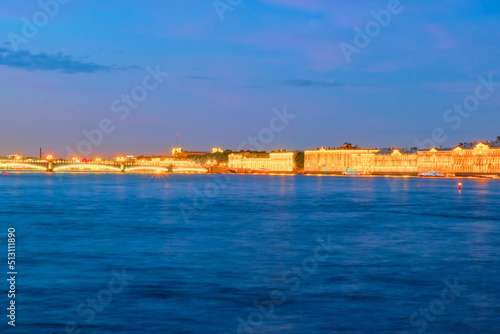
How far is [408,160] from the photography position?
140625 mm

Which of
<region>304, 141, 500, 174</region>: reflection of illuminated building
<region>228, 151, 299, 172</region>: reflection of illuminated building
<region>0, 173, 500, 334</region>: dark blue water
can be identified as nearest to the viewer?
<region>0, 173, 500, 334</region>: dark blue water

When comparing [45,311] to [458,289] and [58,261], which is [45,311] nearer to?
[58,261]

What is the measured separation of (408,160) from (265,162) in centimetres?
4797

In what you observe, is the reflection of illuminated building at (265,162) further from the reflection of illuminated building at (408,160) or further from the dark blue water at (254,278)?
the dark blue water at (254,278)

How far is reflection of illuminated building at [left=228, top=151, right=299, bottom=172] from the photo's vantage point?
17188 cm

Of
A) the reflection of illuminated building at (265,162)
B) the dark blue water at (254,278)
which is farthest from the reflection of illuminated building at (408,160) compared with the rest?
the dark blue water at (254,278)

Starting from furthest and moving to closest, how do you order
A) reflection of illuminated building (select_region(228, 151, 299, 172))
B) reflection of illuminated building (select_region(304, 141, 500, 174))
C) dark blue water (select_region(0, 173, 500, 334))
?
reflection of illuminated building (select_region(228, 151, 299, 172)) → reflection of illuminated building (select_region(304, 141, 500, 174)) → dark blue water (select_region(0, 173, 500, 334))

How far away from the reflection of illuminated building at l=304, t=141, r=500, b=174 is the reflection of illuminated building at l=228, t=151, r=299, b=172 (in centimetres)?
666

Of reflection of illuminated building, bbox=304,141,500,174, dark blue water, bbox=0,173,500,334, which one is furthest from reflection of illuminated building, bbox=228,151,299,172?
dark blue water, bbox=0,173,500,334

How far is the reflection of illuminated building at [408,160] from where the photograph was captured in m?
124

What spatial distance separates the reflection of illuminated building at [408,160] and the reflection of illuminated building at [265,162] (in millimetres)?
6658

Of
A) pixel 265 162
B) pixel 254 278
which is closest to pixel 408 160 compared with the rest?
pixel 265 162

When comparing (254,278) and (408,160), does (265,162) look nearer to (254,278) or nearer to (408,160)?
(408,160)

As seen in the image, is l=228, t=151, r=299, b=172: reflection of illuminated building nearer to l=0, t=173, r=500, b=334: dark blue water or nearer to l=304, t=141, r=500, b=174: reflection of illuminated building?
l=304, t=141, r=500, b=174: reflection of illuminated building
